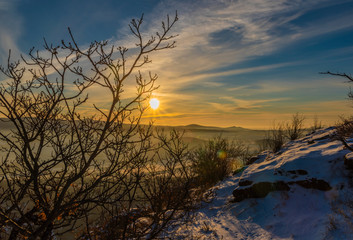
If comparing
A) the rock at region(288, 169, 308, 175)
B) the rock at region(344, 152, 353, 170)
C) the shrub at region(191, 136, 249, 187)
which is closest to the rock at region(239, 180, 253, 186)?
the rock at region(288, 169, 308, 175)

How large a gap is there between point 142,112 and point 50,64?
1.04m

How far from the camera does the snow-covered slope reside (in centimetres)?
477

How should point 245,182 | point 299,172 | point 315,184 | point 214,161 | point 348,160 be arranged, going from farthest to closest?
point 214,161
point 245,182
point 299,172
point 315,184
point 348,160

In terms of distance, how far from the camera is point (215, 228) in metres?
5.71

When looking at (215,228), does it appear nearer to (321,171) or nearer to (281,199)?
(281,199)

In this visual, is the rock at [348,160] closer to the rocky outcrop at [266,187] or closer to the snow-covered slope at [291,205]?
the snow-covered slope at [291,205]

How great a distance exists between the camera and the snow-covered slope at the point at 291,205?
477 centimetres

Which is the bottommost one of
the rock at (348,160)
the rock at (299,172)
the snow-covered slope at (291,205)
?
the snow-covered slope at (291,205)

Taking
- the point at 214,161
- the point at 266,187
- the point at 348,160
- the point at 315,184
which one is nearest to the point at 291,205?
the point at 315,184

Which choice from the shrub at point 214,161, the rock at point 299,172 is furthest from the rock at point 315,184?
the shrub at point 214,161

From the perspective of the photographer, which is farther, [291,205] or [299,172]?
[299,172]

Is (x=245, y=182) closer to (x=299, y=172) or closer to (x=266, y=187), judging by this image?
(x=266, y=187)

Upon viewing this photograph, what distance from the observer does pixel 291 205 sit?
568cm

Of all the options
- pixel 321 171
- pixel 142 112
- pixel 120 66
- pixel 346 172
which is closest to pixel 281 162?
pixel 321 171
